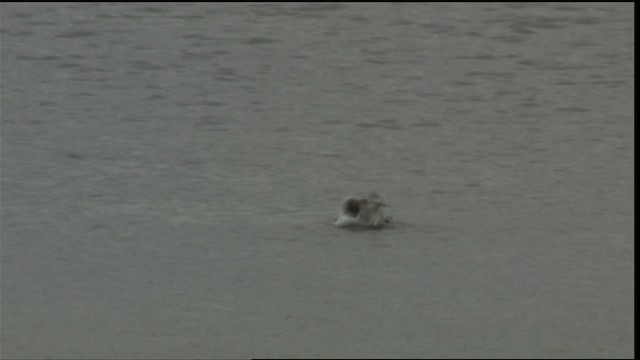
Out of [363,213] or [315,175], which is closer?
[363,213]

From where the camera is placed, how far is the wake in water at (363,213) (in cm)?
555

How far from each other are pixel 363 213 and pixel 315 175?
0.57 meters

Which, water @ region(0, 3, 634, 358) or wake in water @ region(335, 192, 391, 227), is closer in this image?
water @ region(0, 3, 634, 358)

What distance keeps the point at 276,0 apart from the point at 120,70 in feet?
3.63

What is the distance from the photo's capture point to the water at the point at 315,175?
4777 mm

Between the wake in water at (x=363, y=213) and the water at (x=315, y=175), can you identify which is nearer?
the water at (x=315, y=175)

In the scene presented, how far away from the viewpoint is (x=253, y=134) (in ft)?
21.5

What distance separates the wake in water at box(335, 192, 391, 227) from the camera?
5.55 meters

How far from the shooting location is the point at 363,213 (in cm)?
555

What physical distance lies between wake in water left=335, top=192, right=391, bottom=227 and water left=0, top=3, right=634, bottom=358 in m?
0.04

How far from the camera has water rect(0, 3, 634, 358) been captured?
188 inches

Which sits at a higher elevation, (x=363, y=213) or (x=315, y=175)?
(x=315, y=175)

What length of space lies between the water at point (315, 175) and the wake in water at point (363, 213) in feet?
0.14

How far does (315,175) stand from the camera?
6.10 metres
